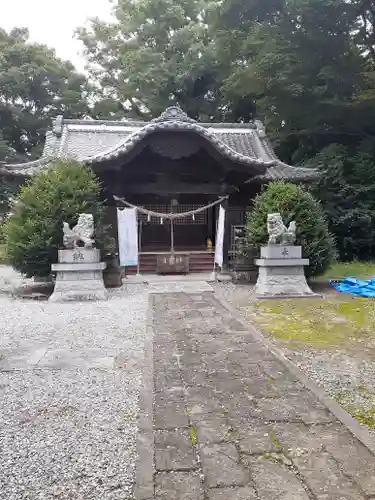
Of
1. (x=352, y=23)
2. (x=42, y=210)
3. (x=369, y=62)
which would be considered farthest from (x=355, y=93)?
(x=42, y=210)

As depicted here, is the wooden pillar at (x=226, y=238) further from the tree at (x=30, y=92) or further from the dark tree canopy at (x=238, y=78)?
the tree at (x=30, y=92)

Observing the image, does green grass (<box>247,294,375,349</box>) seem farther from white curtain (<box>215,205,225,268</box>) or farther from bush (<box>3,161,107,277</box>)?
bush (<box>3,161,107,277</box>)

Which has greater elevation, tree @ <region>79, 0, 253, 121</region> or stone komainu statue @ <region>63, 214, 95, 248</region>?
tree @ <region>79, 0, 253, 121</region>

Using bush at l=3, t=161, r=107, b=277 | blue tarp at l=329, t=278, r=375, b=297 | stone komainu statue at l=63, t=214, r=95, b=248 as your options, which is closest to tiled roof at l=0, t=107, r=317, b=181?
bush at l=3, t=161, r=107, b=277

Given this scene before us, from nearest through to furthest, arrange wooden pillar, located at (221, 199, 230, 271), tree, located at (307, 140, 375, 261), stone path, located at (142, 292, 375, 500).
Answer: stone path, located at (142, 292, 375, 500), wooden pillar, located at (221, 199, 230, 271), tree, located at (307, 140, 375, 261)

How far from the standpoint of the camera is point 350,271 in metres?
14.0

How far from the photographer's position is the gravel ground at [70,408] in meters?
2.43

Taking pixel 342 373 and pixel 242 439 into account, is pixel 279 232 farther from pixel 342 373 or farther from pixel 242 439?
pixel 242 439

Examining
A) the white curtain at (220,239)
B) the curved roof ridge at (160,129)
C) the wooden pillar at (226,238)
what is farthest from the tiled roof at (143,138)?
the white curtain at (220,239)

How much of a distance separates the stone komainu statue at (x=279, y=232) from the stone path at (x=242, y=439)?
504cm

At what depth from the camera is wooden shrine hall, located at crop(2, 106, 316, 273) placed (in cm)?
1243

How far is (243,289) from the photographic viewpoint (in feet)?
34.1

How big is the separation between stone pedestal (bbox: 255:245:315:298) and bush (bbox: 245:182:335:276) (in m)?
0.63

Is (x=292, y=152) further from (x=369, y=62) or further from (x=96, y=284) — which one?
(x=96, y=284)
